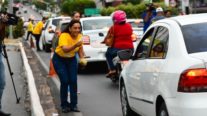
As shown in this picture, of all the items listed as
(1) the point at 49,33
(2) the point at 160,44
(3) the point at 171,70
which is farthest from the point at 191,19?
(1) the point at 49,33

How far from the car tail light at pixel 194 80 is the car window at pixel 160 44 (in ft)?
2.71

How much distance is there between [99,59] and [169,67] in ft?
33.4

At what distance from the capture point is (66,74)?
33.1 feet

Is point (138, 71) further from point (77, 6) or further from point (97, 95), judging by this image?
point (77, 6)

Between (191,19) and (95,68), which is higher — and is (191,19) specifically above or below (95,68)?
above

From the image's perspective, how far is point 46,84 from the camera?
1450cm

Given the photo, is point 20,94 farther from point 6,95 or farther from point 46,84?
point 46,84

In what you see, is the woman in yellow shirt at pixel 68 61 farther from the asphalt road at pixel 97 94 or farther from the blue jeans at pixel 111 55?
the blue jeans at pixel 111 55

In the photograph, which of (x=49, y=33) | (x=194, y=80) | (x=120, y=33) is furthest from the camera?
(x=49, y=33)

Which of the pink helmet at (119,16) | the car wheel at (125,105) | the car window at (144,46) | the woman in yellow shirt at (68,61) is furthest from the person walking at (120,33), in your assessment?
the car window at (144,46)

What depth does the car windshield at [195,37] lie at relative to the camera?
6586 millimetres

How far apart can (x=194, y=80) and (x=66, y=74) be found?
14.0ft

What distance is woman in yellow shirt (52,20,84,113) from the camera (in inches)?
393

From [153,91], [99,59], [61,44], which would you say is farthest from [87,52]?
[153,91]
